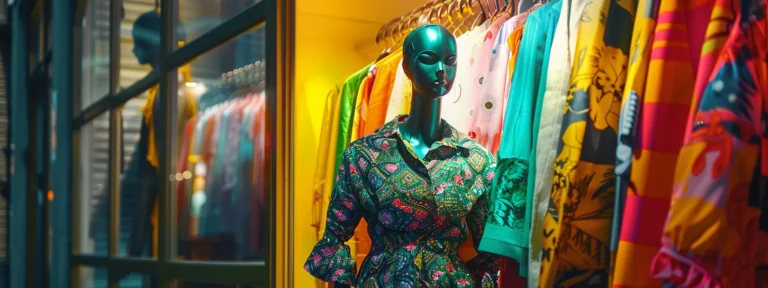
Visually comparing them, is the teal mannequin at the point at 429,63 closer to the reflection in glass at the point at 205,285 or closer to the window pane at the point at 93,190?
the reflection in glass at the point at 205,285

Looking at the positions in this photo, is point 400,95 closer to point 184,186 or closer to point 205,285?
point 205,285

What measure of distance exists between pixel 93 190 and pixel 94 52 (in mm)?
836

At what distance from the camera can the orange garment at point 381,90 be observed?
2322 millimetres

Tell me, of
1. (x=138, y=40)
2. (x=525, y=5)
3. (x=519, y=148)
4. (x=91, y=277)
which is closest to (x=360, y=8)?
(x=525, y=5)

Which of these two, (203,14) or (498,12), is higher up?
(203,14)

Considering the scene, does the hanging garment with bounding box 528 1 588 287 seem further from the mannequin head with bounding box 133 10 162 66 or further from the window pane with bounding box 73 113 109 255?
the window pane with bounding box 73 113 109 255

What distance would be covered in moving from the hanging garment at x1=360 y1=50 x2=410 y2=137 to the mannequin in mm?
419

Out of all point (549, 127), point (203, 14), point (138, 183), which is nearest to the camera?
point (549, 127)

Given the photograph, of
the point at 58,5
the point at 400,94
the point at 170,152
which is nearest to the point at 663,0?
the point at 400,94

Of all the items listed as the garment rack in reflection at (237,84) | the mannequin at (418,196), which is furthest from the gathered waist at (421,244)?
the garment rack in reflection at (237,84)

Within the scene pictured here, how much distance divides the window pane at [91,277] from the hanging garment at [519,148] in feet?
12.7

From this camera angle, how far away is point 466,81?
2.09 meters

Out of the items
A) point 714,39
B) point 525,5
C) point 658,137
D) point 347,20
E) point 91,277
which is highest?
point 347,20

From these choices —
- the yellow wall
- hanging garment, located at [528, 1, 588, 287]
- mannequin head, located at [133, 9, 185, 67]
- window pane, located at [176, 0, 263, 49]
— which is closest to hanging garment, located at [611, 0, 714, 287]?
hanging garment, located at [528, 1, 588, 287]
